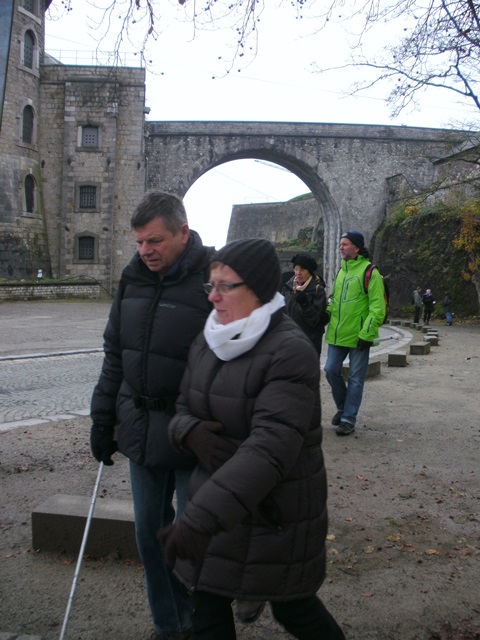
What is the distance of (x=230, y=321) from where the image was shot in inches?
96.4

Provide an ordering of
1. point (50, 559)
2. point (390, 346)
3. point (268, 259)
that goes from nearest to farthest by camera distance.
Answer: point (268, 259), point (50, 559), point (390, 346)

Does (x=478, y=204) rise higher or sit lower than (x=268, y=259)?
higher

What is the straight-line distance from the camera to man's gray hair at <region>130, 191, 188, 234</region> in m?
2.86

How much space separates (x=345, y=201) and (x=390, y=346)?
956 inches

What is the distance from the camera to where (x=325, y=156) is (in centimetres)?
3916

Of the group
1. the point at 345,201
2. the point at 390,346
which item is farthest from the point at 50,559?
the point at 345,201

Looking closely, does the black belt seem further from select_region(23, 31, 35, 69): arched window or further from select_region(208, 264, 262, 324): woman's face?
select_region(23, 31, 35, 69): arched window

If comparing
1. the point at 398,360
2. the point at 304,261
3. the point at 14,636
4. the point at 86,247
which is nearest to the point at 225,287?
the point at 14,636

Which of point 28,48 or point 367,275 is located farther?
point 28,48

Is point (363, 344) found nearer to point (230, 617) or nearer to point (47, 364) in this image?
point (230, 617)

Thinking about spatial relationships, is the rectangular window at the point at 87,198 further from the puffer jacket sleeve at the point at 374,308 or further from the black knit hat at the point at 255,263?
the black knit hat at the point at 255,263

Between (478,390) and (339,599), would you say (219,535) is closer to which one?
(339,599)

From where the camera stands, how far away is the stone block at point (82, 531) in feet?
12.7

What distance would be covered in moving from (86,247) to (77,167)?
14.1 feet
